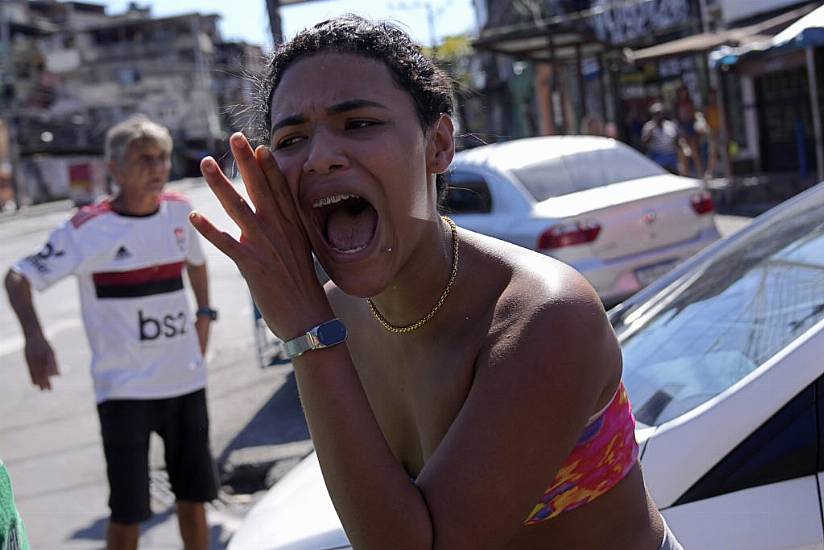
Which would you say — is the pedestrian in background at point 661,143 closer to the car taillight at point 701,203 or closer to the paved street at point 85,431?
the paved street at point 85,431

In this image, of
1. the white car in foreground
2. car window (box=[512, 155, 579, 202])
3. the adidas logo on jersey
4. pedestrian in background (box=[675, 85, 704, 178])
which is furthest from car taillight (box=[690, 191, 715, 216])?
pedestrian in background (box=[675, 85, 704, 178])

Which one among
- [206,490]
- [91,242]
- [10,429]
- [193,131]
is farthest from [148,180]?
[193,131]

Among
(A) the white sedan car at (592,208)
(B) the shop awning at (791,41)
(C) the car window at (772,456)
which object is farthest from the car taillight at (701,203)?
(C) the car window at (772,456)

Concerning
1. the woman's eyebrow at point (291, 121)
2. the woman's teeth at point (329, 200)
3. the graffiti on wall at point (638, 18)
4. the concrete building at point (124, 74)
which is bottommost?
the woman's teeth at point (329, 200)

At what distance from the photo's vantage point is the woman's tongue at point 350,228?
167cm

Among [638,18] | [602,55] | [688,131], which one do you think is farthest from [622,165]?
[638,18]

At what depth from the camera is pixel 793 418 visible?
2.23 m

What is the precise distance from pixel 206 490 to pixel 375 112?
320 centimetres

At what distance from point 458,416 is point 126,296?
10.6 ft

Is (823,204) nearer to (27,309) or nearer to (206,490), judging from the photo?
(206,490)

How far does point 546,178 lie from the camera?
7875 millimetres

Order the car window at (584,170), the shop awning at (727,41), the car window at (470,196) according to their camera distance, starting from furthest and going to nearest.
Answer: the shop awning at (727,41) → the car window at (470,196) → the car window at (584,170)

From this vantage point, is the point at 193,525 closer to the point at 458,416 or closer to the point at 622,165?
the point at 458,416

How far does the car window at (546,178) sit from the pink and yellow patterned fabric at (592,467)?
19.9ft
